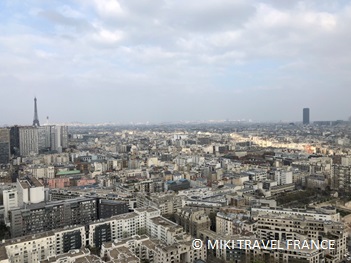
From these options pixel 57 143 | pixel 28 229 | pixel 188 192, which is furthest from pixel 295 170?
pixel 57 143

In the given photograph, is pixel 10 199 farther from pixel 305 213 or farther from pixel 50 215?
pixel 305 213

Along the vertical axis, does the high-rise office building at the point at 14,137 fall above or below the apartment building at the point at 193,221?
above

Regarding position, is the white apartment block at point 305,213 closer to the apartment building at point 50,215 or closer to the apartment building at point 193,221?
the apartment building at point 193,221

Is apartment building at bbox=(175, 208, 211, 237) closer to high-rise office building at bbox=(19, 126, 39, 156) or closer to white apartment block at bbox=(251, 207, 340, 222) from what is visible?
white apartment block at bbox=(251, 207, 340, 222)

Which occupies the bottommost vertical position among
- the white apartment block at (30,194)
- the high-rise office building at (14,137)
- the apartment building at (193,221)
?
the apartment building at (193,221)

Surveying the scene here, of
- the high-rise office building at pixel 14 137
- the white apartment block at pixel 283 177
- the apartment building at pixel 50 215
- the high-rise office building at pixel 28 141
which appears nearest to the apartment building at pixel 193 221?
the apartment building at pixel 50 215

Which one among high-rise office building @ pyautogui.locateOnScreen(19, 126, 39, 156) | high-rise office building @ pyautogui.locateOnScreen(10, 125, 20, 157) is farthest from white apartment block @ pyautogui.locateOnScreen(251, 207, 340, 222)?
high-rise office building @ pyautogui.locateOnScreen(10, 125, 20, 157)

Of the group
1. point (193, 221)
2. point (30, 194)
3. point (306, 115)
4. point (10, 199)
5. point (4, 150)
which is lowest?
point (193, 221)

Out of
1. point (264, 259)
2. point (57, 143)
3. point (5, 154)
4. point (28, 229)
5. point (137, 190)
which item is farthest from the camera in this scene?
point (57, 143)

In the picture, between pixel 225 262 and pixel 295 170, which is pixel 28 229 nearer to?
pixel 225 262

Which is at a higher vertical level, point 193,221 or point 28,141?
point 28,141

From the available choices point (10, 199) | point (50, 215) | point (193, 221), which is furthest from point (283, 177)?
point (10, 199)
